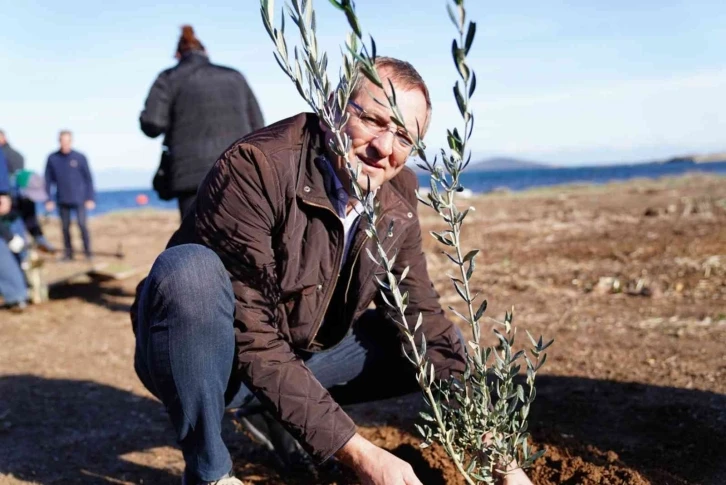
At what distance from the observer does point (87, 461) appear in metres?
3.06

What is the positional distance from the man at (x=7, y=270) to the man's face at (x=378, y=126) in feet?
18.0

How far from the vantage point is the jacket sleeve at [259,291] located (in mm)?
1886

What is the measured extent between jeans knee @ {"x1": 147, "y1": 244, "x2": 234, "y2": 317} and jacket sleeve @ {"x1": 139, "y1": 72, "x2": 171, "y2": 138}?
3.33 meters

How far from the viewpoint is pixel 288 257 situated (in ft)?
6.86

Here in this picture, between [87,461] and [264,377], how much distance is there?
61.8 inches

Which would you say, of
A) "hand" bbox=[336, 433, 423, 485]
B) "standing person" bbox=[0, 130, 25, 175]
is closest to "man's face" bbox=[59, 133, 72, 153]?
"standing person" bbox=[0, 130, 25, 175]

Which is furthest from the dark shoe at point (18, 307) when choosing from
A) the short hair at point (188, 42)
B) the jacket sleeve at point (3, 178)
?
the short hair at point (188, 42)

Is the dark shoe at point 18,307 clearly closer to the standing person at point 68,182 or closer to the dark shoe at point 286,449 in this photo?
the standing person at point 68,182

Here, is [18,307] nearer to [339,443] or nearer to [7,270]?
[7,270]

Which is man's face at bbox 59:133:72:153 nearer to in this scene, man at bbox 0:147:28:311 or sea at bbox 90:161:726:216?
man at bbox 0:147:28:311

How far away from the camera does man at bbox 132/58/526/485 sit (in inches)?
74.5

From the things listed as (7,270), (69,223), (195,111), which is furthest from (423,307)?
(69,223)

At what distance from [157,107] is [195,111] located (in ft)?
0.94

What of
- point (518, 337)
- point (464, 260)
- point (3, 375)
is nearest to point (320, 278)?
point (464, 260)
